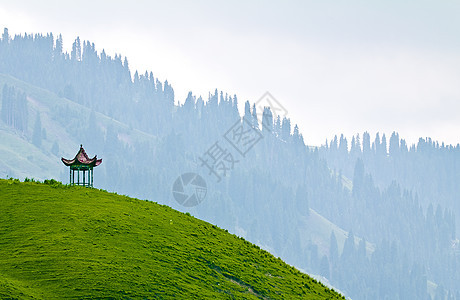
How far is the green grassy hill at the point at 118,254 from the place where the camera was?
4291 cm

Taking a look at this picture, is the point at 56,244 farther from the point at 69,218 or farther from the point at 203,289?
the point at 203,289

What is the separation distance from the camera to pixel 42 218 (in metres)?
50.6

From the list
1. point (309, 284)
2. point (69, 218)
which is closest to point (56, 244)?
point (69, 218)

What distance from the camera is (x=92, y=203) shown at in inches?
2168

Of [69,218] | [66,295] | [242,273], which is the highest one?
[69,218]

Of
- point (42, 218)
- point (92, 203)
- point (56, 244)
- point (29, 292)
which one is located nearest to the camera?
point (29, 292)

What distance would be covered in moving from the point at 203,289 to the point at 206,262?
4716mm

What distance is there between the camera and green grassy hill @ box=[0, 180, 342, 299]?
141 feet

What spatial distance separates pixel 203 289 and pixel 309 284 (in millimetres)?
14192

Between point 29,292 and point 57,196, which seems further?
point 57,196

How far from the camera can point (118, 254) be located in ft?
154

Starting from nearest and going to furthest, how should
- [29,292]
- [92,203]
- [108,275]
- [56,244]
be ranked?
[29,292], [108,275], [56,244], [92,203]

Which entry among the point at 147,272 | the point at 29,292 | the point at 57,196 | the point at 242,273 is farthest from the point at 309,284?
the point at 29,292

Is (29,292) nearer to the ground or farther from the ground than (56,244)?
nearer to the ground
